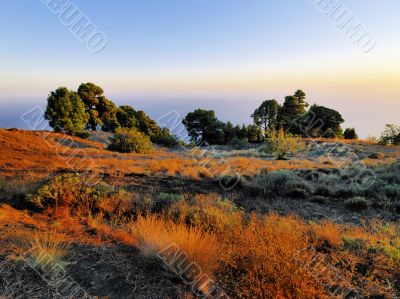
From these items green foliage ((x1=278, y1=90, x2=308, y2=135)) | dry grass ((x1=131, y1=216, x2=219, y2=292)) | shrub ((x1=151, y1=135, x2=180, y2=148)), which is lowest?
shrub ((x1=151, y1=135, x2=180, y2=148))

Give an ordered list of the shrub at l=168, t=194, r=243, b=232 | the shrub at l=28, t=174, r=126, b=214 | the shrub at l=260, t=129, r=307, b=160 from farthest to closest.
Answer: the shrub at l=260, t=129, r=307, b=160 < the shrub at l=28, t=174, r=126, b=214 < the shrub at l=168, t=194, r=243, b=232

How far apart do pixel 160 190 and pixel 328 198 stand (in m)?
5.37

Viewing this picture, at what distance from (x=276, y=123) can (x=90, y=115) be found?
3235cm

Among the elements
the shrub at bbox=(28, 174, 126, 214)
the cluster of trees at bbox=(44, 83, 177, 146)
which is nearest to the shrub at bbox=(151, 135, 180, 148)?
the cluster of trees at bbox=(44, 83, 177, 146)

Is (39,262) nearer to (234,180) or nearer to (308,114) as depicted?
(234,180)

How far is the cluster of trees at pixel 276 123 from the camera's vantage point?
138 ft

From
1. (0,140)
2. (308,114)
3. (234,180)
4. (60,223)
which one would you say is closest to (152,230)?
(60,223)

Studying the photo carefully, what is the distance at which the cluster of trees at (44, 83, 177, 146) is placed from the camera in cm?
3391

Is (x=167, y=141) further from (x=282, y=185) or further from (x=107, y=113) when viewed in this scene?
(x=282, y=185)

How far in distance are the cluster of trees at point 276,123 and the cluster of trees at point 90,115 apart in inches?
297

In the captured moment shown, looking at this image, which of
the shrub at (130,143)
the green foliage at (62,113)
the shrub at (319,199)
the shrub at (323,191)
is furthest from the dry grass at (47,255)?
the green foliage at (62,113)

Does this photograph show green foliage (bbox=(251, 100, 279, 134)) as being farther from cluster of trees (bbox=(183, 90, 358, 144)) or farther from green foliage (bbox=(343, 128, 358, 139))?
green foliage (bbox=(343, 128, 358, 139))

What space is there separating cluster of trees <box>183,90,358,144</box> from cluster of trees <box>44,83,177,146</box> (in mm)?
7542

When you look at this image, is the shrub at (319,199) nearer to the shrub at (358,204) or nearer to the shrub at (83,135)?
the shrub at (358,204)
